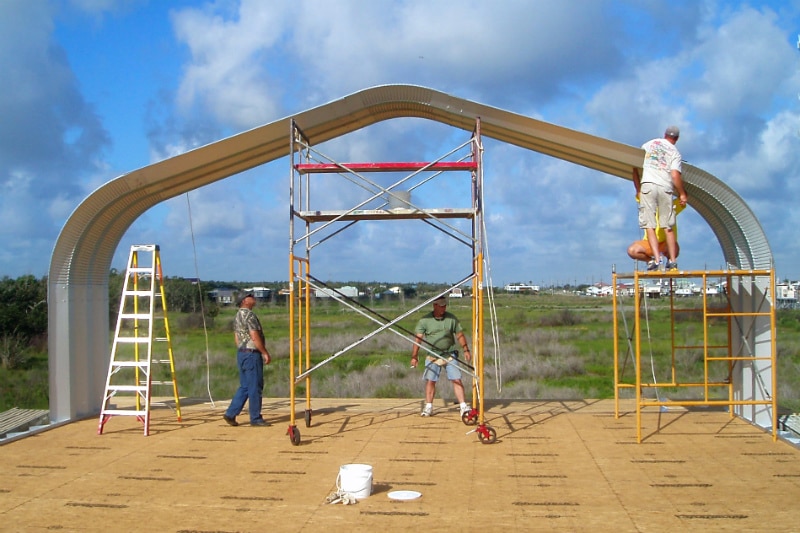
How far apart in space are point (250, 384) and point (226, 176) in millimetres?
2839

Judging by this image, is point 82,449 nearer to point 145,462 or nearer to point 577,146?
point 145,462

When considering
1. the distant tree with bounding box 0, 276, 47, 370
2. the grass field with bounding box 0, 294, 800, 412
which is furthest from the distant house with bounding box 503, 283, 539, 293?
the distant tree with bounding box 0, 276, 47, 370

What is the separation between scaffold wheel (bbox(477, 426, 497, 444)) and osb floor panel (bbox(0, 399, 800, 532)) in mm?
112

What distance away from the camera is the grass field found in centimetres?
1661

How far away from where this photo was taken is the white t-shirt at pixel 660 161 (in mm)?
8922

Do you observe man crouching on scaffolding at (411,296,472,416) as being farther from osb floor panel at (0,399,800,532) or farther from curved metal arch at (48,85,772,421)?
curved metal arch at (48,85,772,421)

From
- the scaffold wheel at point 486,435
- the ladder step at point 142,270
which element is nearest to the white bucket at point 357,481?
the scaffold wheel at point 486,435

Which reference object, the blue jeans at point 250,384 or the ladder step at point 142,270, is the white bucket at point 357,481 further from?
the ladder step at point 142,270

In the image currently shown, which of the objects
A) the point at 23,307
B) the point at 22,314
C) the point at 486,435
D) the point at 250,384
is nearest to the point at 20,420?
the point at 250,384

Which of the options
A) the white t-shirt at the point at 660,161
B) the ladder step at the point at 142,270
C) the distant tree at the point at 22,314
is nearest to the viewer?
the white t-shirt at the point at 660,161

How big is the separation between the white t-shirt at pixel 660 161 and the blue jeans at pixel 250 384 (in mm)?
5390

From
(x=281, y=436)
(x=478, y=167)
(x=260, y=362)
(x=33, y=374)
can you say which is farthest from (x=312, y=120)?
(x=33, y=374)

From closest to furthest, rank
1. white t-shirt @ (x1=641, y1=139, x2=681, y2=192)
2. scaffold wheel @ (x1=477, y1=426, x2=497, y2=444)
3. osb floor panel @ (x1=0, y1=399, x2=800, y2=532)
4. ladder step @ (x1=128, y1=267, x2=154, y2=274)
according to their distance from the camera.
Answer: osb floor panel @ (x1=0, y1=399, x2=800, y2=532) < scaffold wheel @ (x1=477, y1=426, x2=497, y2=444) < white t-shirt @ (x1=641, y1=139, x2=681, y2=192) < ladder step @ (x1=128, y1=267, x2=154, y2=274)

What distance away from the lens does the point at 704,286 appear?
28.1 feet
